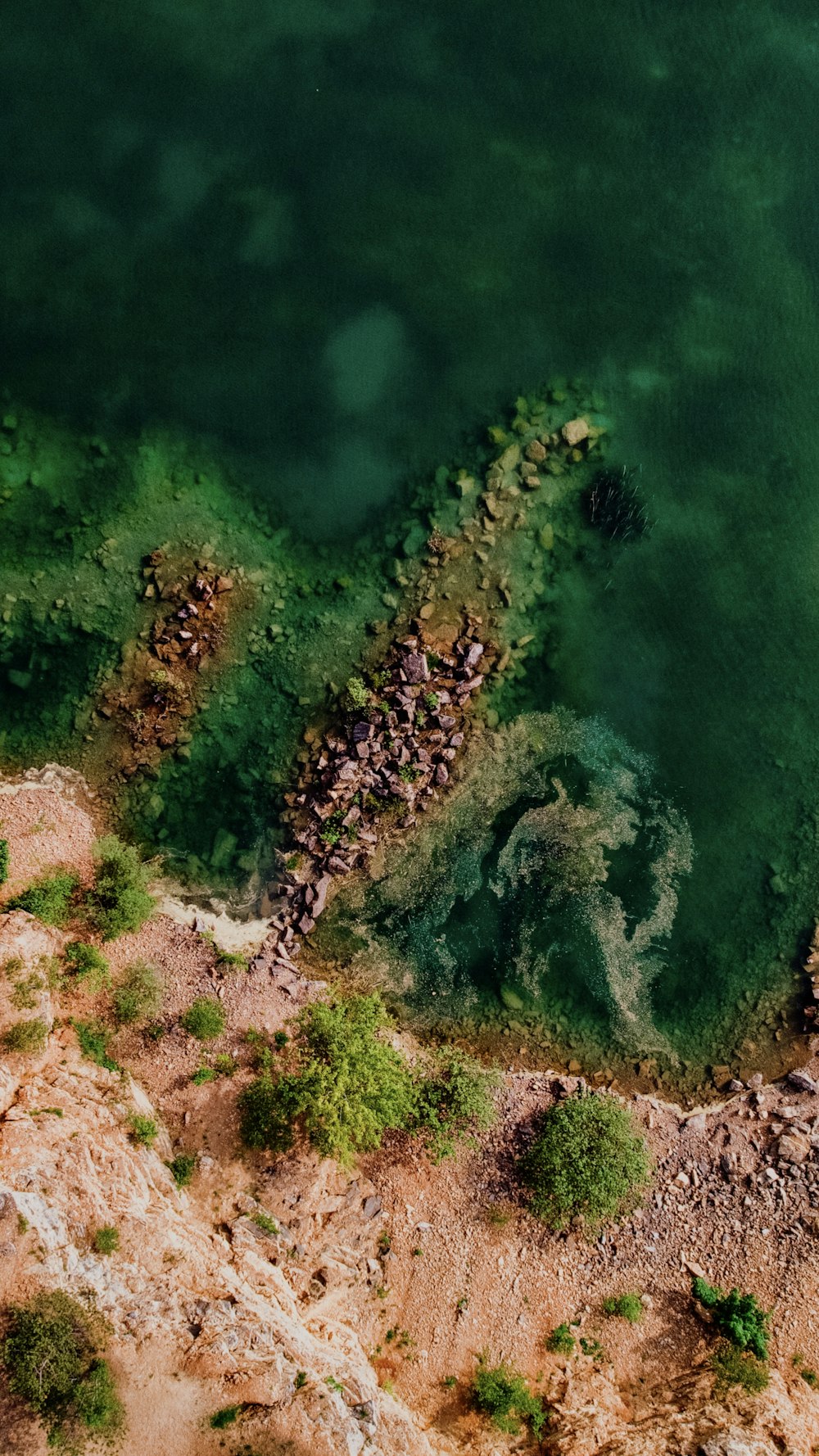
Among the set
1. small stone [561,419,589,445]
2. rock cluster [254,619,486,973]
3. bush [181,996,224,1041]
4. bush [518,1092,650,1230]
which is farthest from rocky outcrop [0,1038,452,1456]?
small stone [561,419,589,445]

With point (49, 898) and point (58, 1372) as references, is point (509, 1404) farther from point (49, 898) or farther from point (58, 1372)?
point (49, 898)

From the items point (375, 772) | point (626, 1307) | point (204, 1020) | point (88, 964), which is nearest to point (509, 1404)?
point (626, 1307)

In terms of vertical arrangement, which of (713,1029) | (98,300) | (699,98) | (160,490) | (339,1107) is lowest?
(339,1107)

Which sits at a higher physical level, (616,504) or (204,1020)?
(616,504)

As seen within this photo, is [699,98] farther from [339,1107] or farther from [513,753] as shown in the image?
[339,1107]

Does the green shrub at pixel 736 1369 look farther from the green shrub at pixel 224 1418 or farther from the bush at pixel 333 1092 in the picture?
the green shrub at pixel 224 1418

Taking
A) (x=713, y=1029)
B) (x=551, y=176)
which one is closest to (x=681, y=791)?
(x=713, y=1029)

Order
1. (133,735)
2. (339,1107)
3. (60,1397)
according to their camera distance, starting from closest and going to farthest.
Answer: (60,1397), (339,1107), (133,735)
